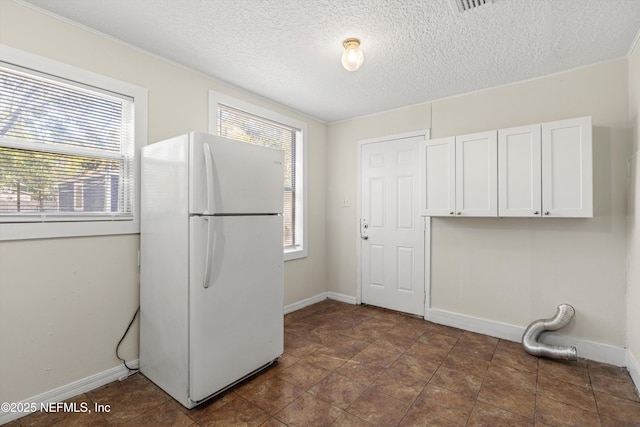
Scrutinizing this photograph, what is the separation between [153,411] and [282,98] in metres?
3.03

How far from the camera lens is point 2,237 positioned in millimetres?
1771

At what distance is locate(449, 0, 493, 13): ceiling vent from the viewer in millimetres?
1806

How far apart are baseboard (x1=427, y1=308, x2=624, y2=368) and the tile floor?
0.09 metres

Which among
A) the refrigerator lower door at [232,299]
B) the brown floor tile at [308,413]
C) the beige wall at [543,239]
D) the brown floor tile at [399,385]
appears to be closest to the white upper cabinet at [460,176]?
the beige wall at [543,239]

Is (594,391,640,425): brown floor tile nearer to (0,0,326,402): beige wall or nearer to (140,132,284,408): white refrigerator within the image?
(140,132,284,408): white refrigerator

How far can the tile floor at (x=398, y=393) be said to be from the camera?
1818 millimetres

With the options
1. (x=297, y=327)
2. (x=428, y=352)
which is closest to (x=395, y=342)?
(x=428, y=352)

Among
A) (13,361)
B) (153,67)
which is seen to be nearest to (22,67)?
(153,67)

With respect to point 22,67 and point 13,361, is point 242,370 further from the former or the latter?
point 22,67

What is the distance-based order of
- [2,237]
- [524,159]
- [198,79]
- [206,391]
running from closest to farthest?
[2,237], [206,391], [524,159], [198,79]

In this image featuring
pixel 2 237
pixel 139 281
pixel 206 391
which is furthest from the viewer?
pixel 139 281

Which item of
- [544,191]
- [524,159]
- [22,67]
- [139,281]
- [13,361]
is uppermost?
[22,67]

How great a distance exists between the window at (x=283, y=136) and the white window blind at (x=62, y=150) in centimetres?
87

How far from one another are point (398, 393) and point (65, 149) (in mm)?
2811
